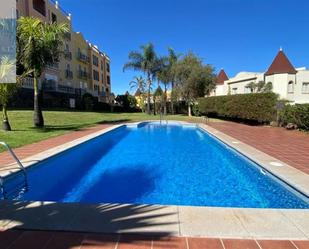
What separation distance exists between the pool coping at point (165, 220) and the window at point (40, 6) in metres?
30.2

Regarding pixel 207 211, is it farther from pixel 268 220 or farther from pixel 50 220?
pixel 50 220

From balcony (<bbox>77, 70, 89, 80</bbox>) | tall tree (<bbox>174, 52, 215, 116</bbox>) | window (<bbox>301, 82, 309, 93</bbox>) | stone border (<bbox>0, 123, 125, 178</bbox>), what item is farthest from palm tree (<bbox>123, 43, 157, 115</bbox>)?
stone border (<bbox>0, 123, 125, 178</bbox>)

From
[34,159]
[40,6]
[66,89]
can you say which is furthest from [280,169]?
[40,6]

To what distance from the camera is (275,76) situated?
112 feet

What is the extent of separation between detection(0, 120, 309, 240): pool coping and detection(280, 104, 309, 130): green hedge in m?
11.9

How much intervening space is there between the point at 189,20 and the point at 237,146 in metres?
17.6

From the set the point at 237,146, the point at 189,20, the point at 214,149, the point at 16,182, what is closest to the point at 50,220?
the point at 16,182

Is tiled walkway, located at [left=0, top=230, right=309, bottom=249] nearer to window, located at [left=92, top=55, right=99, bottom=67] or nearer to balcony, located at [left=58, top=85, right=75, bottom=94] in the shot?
balcony, located at [left=58, top=85, right=75, bottom=94]

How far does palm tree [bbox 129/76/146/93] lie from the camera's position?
121 ft

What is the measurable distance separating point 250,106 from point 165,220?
1748 centimetres

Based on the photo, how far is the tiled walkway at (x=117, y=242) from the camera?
2945 millimetres

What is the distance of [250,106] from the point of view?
1941 centimetres

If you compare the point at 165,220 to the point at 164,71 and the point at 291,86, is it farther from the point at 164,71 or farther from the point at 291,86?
the point at 291,86

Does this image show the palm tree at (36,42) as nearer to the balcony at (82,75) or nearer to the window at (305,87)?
the balcony at (82,75)
